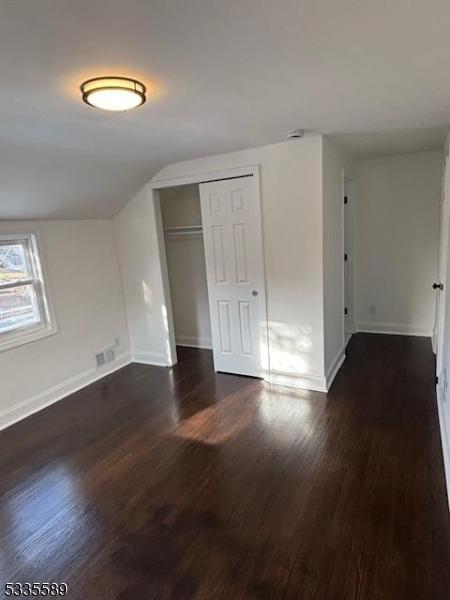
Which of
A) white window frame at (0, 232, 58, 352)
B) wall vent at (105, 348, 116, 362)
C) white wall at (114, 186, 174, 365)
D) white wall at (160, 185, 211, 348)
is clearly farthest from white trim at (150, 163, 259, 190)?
wall vent at (105, 348, 116, 362)

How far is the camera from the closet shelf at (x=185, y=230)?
4715 mm

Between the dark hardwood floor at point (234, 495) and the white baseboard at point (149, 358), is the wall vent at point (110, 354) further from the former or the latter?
the dark hardwood floor at point (234, 495)

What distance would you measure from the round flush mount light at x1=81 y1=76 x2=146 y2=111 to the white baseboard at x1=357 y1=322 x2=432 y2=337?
4218 mm

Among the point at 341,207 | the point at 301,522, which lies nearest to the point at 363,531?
the point at 301,522

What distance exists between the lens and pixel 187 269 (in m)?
4.98

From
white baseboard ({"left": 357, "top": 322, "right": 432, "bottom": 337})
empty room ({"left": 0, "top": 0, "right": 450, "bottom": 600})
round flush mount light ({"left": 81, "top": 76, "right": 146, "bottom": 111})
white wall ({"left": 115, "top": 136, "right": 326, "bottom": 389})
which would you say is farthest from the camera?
white baseboard ({"left": 357, "top": 322, "right": 432, "bottom": 337})

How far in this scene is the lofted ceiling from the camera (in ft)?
4.03

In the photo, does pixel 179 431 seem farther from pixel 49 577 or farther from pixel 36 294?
pixel 36 294

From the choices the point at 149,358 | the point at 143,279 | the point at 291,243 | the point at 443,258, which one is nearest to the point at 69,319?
the point at 143,279

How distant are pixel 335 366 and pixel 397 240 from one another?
1.99 meters

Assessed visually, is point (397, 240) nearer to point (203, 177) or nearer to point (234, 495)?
point (203, 177)

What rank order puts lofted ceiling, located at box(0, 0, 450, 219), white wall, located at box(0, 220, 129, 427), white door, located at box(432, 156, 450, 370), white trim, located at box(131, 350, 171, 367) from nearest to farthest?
1. lofted ceiling, located at box(0, 0, 450, 219)
2. white door, located at box(432, 156, 450, 370)
3. white wall, located at box(0, 220, 129, 427)
4. white trim, located at box(131, 350, 171, 367)

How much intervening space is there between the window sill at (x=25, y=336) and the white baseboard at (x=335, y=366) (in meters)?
2.80

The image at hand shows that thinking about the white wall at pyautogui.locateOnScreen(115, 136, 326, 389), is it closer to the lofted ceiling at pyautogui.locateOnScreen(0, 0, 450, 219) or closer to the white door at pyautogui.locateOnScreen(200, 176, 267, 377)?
the white door at pyautogui.locateOnScreen(200, 176, 267, 377)
